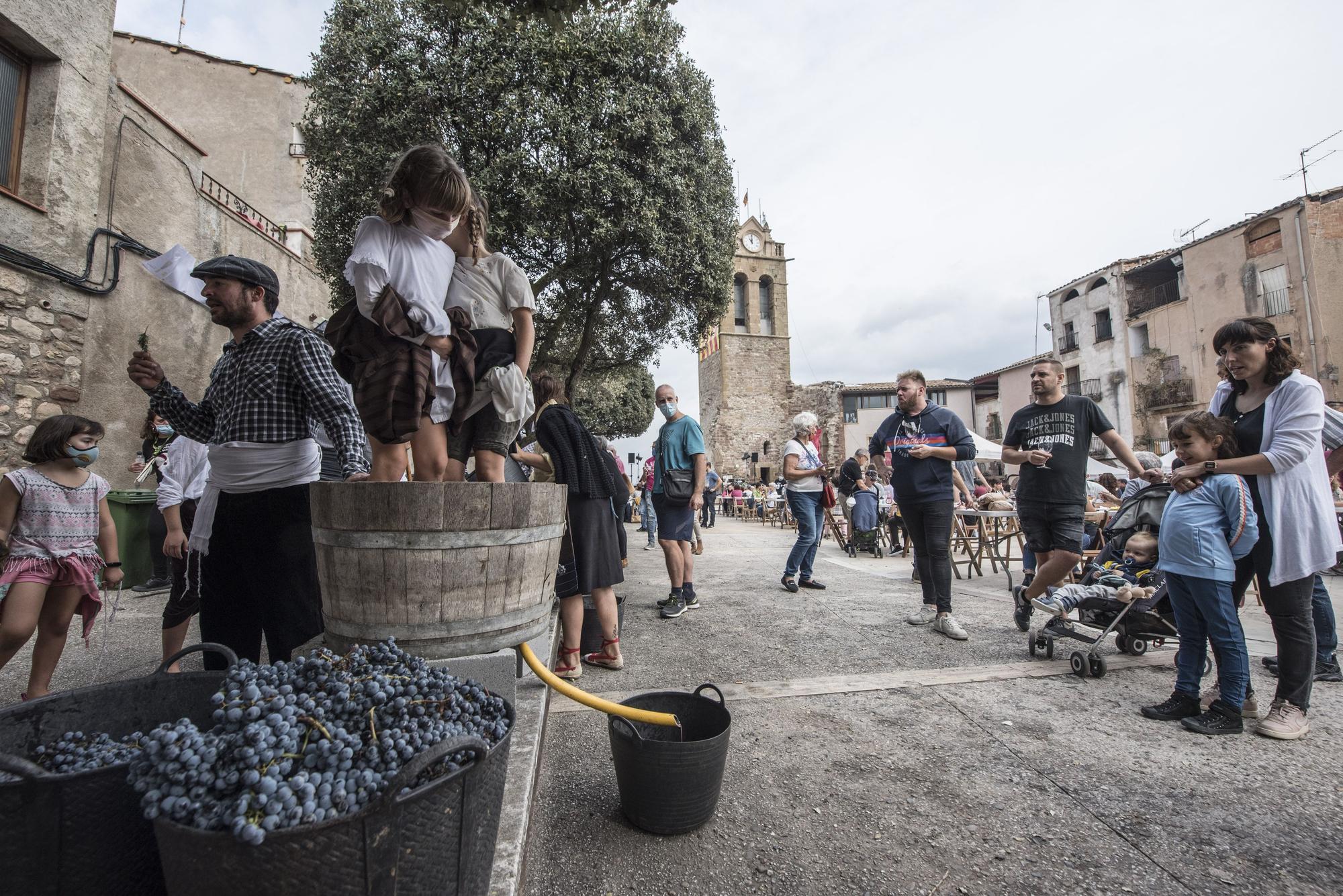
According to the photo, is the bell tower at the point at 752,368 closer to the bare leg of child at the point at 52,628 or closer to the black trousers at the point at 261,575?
the bare leg of child at the point at 52,628

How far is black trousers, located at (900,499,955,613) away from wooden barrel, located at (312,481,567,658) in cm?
353

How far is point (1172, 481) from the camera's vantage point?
3.03m

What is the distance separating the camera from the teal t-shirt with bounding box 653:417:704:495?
5.25 metres

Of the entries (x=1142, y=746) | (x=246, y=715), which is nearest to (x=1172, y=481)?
(x=1142, y=746)

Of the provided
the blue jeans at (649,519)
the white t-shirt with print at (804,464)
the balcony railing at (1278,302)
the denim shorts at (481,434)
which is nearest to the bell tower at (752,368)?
the balcony railing at (1278,302)

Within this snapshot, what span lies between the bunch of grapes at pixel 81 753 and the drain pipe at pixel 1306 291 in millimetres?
31436

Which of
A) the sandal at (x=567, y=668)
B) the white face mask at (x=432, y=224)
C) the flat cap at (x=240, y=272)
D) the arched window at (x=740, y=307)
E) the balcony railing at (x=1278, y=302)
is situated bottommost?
the sandal at (x=567, y=668)

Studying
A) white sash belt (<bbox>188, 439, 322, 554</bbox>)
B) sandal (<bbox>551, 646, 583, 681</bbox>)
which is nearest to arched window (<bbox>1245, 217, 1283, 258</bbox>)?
sandal (<bbox>551, 646, 583, 681</bbox>)

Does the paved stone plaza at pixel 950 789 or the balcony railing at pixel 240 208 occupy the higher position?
the balcony railing at pixel 240 208

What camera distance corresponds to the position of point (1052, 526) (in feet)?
13.6

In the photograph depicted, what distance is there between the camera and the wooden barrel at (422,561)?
5.42 ft

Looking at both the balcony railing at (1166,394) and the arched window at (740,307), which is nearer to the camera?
the balcony railing at (1166,394)

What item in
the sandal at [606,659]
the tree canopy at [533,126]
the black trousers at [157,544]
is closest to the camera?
the sandal at [606,659]

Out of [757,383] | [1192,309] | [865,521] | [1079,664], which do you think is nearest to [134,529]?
[1079,664]
